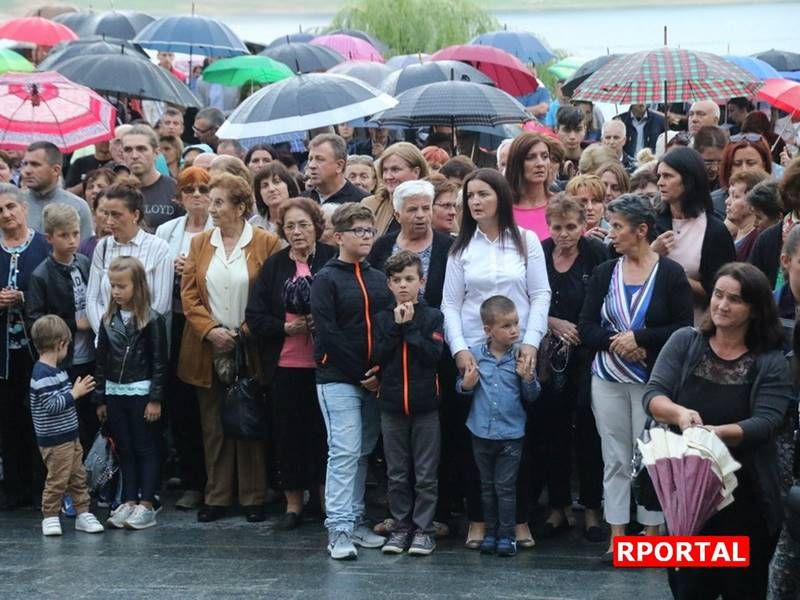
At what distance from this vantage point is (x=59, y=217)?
9.78 m

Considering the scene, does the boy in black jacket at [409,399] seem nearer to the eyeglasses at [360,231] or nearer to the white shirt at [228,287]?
the eyeglasses at [360,231]

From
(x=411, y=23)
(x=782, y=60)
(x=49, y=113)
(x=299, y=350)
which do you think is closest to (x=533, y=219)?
(x=299, y=350)

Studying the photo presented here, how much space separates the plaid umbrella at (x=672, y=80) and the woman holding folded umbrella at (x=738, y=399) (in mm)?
4578

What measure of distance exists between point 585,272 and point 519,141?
3.11 feet

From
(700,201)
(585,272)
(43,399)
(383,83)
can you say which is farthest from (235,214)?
(383,83)

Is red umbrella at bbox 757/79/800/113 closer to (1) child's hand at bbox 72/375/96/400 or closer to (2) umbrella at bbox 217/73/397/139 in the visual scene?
(2) umbrella at bbox 217/73/397/139

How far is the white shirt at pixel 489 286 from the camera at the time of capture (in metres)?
8.81

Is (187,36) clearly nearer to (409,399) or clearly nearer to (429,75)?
(429,75)

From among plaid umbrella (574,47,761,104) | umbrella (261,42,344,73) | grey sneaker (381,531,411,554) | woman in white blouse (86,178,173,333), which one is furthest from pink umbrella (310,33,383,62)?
grey sneaker (381,531,411,554)

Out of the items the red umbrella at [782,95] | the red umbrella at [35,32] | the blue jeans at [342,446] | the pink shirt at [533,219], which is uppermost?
the red umbrella at [35,32]

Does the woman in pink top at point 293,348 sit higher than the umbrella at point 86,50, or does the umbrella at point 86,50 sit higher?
the umbrella at point 86,50

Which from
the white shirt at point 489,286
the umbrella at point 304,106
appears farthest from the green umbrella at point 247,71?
the white shirt at point 489,286

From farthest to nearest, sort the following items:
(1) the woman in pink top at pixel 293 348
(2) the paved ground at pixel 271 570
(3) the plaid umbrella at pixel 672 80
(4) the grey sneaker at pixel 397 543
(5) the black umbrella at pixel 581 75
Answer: (5) the black umbrella at pixel 581 75
(3) the plaid umbrella at pixel 672 80
(1) the woman in pink top at pixel 293 348
(4) the grey sneaker at pixel 397 543
(2) the paved ground at pixel 271 570

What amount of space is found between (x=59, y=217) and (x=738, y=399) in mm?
4920
